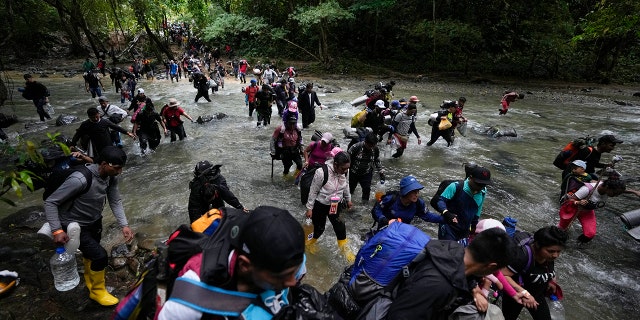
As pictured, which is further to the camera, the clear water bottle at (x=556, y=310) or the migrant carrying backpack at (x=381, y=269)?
the clear water bottle at (x=556, y=310)

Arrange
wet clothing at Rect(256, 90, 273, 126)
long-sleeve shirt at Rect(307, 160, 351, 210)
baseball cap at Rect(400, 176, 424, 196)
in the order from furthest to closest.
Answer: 1. wet clothing at Rect(256, 90, 273, 126)
2. long-sleeve shirt at Rect(307, 160, 351, 210)
3. baseball cap at Rect(400, 176, 424, 196)

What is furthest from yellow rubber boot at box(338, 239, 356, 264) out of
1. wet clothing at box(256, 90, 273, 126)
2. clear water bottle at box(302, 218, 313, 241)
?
wet clothing at box(256, 90, 273, 126)

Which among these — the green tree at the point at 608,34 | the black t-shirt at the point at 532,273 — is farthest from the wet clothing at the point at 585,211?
the green tree at the point at 608,34

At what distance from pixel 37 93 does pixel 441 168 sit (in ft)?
44.4

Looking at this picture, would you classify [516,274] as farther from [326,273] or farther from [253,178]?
[253,178]

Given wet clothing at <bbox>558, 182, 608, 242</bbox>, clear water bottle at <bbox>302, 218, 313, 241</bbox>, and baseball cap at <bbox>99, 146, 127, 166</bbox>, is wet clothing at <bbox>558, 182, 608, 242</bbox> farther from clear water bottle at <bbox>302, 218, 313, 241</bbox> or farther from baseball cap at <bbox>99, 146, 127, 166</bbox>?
baseball cap at <bbox>99, 146, 127, 166</bbox>

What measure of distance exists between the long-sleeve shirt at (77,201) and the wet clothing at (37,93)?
415 inches

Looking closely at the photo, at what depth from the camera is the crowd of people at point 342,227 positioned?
1434mm

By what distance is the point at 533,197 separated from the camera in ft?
24.9

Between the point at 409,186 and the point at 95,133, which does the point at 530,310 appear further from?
the point at 95,133

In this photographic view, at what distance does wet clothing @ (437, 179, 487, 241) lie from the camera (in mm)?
Answer: 4102

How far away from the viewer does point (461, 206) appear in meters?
4.14

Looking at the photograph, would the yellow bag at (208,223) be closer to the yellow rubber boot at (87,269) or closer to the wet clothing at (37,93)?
the yellow rubber boot at (87,269)

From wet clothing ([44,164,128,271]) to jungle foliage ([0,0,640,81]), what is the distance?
Result: 1966 centimetres
